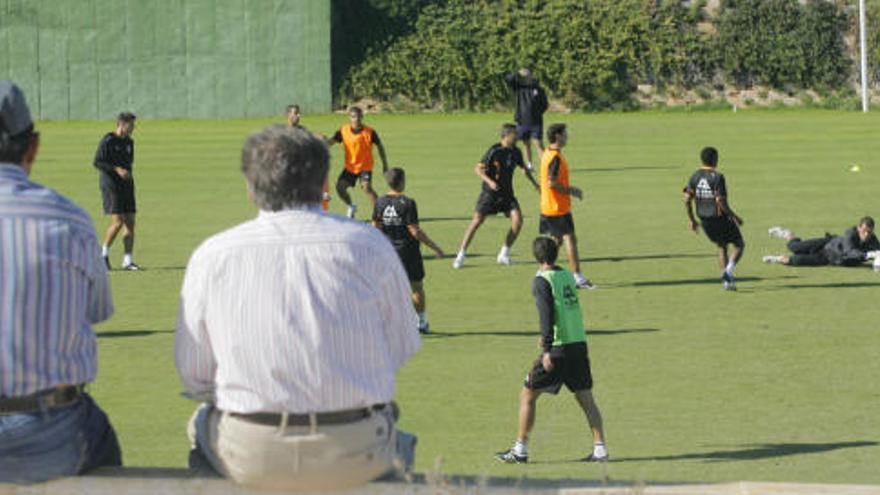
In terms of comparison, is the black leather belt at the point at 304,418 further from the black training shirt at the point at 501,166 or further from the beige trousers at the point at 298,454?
the black training shirt at the point at 501,166

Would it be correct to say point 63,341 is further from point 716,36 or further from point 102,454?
point 716,36

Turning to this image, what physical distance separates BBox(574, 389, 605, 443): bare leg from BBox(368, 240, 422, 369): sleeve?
6.81 meters

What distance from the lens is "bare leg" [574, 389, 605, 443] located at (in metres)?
13.1

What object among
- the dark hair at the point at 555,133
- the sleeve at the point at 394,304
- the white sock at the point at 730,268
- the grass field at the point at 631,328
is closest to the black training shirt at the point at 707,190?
the white sock at the point at 730,268

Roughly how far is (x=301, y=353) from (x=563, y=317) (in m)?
7.57

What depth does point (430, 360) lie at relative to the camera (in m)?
17.2

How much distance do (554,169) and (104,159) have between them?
5710mm

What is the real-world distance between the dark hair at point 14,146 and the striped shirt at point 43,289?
13 cm

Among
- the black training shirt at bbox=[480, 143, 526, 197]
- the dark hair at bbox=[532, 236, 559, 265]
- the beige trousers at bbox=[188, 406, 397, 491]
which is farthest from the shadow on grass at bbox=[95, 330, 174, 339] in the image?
the beige trousers at bbox=[188, 406, 397, 491]

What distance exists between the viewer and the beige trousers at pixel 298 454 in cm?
596

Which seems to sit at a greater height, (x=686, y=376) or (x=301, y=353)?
(x=301, y=353)

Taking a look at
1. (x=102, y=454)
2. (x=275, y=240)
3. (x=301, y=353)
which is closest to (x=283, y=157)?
(x=275, y=240)

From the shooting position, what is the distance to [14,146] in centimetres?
639

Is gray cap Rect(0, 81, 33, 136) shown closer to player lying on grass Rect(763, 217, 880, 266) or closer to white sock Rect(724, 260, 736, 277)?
white sock Rect(724, 260, 736, 277)
